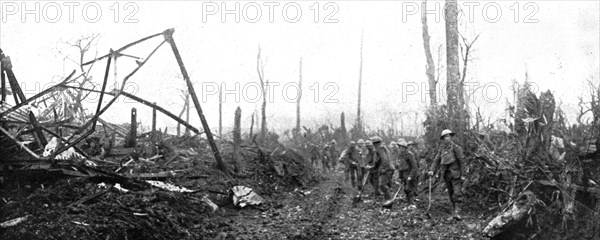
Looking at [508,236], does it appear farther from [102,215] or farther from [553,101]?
[102,215]

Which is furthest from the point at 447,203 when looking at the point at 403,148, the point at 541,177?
the point at 541,177

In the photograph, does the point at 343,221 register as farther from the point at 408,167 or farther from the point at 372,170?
the point at 372,170

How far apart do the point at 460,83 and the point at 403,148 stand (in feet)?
9.62

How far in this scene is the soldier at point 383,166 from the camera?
33.1 feet

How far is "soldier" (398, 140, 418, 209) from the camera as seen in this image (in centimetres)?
946

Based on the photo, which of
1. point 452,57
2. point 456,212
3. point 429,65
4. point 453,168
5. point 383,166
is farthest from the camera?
point 429,65

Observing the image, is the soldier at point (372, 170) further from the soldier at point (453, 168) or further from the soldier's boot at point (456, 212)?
the soldier's boot at point (456, 212)

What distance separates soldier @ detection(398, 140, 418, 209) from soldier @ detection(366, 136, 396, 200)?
266 mm

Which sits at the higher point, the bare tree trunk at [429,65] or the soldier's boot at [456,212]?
the bare tree trunk at [429,65]

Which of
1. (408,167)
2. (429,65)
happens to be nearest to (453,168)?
(408,167)

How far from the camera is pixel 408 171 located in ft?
32.6

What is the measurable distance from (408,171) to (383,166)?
569mm

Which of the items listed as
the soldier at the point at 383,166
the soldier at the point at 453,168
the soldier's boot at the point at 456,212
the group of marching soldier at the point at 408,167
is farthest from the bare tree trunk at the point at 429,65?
the soldier's boot at the point at 456,212

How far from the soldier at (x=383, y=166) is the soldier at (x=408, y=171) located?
266 mm
